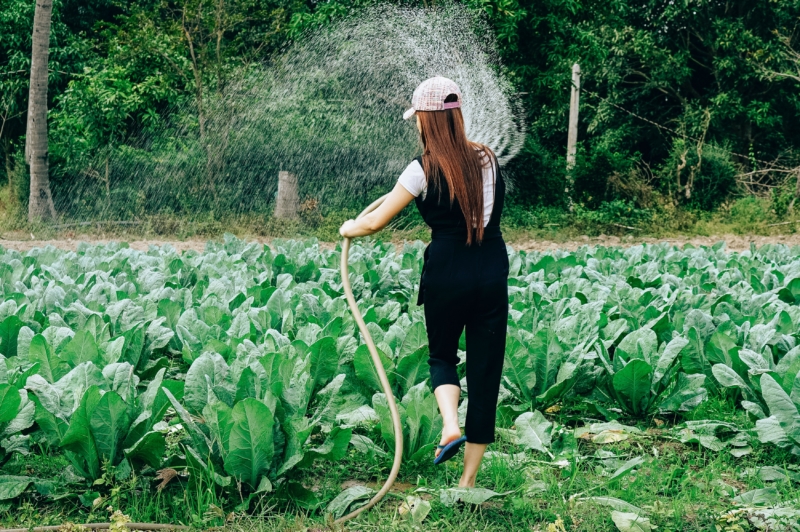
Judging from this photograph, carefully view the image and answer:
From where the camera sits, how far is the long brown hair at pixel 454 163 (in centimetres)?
321

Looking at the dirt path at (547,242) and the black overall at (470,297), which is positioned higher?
the black overall at (470,297)

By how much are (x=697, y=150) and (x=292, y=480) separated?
19909 millimetres

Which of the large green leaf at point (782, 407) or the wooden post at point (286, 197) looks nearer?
the large green leaf at point (782, 407)

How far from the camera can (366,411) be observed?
422 cm

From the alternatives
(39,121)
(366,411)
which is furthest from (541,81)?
(366,411)

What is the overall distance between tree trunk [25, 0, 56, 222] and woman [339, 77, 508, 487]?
52.5 feet

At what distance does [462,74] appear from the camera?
675 inches

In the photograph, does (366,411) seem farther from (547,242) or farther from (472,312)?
(547,242)

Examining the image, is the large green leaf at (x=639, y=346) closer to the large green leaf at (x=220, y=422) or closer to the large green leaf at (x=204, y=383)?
the large green leaf at (x=204, y=383)

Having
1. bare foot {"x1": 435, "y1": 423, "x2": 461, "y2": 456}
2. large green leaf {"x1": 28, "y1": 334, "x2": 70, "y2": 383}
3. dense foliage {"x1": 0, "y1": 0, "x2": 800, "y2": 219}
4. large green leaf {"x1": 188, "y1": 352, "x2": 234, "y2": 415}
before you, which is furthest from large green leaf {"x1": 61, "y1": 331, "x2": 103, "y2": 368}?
dense foliage {"x1": 0, "y1": 0, "x2": 800, "y2": 219}

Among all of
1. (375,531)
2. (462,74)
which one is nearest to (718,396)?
(375,531)

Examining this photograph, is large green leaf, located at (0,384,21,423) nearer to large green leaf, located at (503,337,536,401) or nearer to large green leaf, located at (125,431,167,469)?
large green leaf, located at (125,431,167,469)

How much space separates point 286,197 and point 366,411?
14.2 m

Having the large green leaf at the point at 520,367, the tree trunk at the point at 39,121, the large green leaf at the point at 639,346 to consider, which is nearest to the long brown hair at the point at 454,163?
the large green leaf at the point at 520,367
